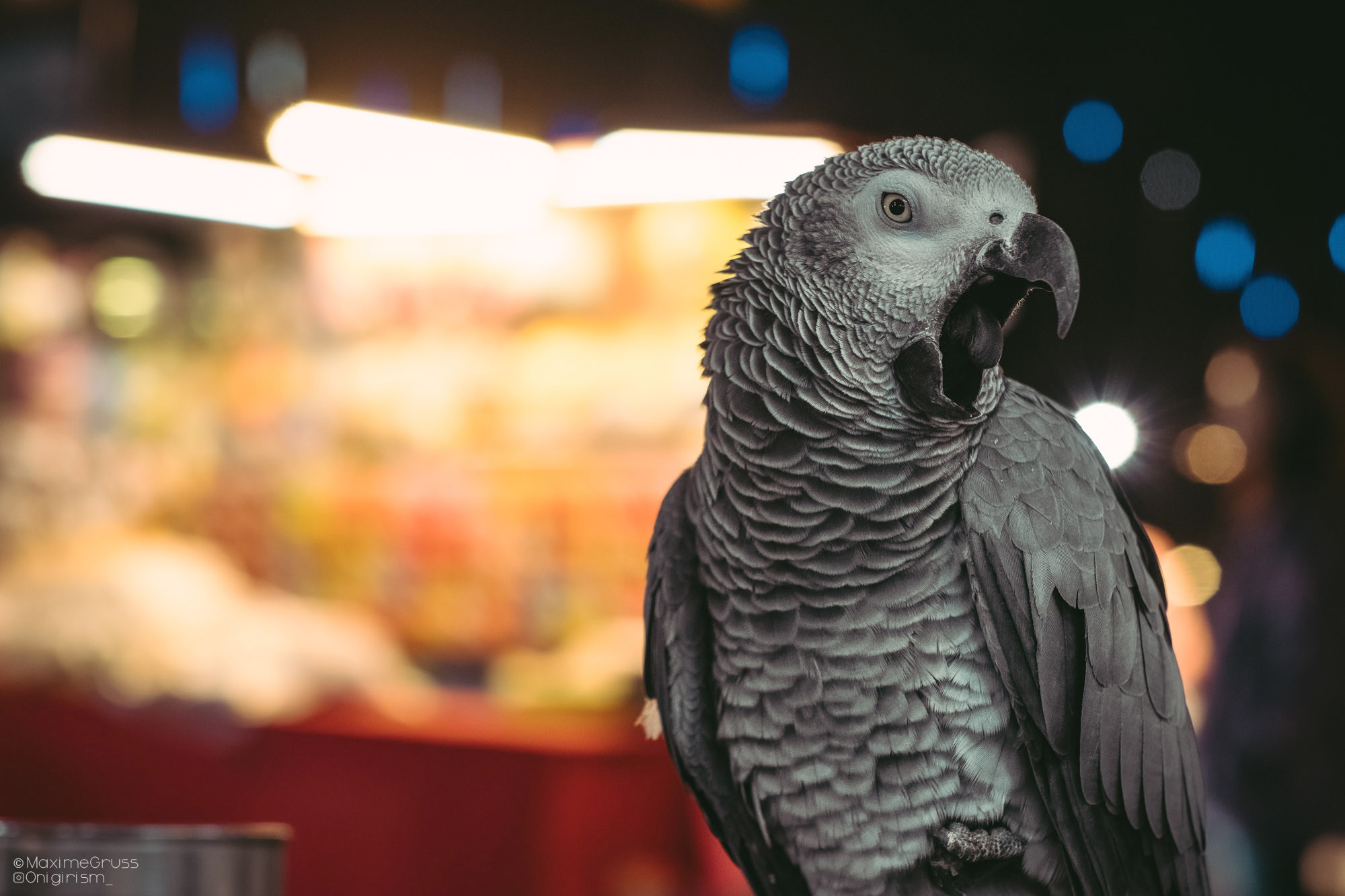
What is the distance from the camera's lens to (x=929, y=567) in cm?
64

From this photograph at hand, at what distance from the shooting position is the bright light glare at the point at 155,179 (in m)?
2.96

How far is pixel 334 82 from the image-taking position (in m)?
3.13

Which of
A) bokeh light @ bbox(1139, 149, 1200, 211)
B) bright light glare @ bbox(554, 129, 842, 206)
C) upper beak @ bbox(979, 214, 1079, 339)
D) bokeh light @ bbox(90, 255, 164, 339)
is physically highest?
bokeh light @ bbox(90, 255, 164, 339)

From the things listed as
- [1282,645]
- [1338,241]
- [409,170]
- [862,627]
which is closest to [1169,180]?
[1338,241]

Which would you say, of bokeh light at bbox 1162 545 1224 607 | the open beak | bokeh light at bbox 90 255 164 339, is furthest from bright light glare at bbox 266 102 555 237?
the open beak

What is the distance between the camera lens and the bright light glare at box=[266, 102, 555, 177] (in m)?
2.48

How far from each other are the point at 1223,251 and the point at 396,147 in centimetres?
211

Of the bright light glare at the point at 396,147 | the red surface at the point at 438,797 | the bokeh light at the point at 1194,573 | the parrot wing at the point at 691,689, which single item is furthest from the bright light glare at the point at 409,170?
the parrot wing at the point at 691,689

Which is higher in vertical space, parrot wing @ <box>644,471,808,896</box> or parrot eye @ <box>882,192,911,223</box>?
parrot eye @ <box>882,192,911,223</box>

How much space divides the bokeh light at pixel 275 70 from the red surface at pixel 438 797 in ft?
5.99

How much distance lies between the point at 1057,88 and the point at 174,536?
3263 mm

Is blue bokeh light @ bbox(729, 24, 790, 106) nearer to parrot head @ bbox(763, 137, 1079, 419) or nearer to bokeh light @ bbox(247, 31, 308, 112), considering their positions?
parrot head @ bbox(763, 137, 1079, 419)

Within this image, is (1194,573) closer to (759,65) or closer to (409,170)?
(759,65)

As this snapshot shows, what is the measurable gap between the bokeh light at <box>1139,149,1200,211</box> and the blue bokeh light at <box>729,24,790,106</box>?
75 centimetres
